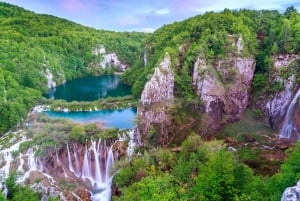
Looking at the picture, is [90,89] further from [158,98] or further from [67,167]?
[67,167]

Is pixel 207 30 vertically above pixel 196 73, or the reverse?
pixel 207 30

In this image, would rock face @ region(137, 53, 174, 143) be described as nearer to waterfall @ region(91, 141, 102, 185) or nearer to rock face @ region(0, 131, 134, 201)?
rock face @ region(0, 131, 134, 201)

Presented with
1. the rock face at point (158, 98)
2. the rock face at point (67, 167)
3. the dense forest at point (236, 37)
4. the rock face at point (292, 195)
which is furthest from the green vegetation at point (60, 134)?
the rock face at point (292, 195)

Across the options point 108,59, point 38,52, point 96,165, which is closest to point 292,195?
point 96,165

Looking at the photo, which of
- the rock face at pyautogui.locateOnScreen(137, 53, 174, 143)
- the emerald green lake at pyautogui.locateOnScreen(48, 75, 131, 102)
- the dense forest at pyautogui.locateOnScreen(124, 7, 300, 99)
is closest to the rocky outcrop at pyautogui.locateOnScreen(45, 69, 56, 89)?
the emerald green lake at pyautogui.locateOnScreen(48, 75, 131, 102)

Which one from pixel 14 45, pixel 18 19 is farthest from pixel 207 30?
pixel 18 19

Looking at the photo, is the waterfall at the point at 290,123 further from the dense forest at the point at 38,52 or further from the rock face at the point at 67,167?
the dense forest at the point at 38,52

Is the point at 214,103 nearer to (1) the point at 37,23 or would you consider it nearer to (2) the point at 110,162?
(2) the point at 110,162
